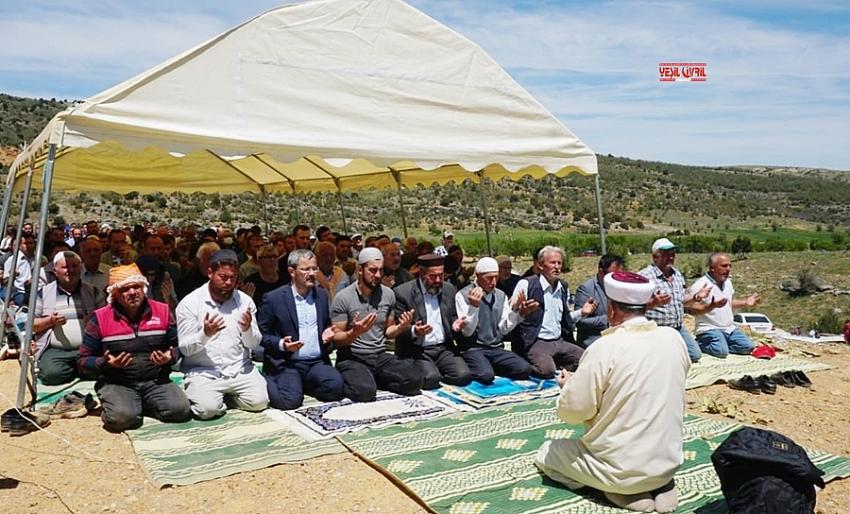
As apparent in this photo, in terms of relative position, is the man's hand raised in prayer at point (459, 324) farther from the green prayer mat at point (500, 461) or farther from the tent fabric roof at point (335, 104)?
the tent fabric roof at point (335, 104)

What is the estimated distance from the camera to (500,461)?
14.1 feet

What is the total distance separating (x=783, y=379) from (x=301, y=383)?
15.3 feet

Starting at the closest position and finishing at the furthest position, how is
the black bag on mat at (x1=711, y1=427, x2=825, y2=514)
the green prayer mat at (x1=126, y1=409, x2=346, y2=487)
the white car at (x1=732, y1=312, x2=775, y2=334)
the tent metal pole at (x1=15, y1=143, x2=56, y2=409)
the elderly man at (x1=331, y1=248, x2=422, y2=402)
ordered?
the black bag on mat at (x1=711, y1=427, x2=825, y2=514) < the green prayer mat at (x1=126, y1=409, x2=346, y2=487) < the tent metal pole at (x1=15, y1=143, x2=56, y2=409) < the elderly man at (x1=331, y1=248, x2=422, y2=402) < the white car at (x1=732, y1=312, x2=775, y2=334)

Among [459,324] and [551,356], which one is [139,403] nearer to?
[459,324]

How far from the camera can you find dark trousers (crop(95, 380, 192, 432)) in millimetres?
4848

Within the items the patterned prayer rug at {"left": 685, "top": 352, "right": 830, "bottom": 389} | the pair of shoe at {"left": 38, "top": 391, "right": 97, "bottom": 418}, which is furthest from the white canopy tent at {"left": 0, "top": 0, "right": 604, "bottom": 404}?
the patterned prayer rug at {"left": 685, "top": 352, "right": 830, "bottom": 389}

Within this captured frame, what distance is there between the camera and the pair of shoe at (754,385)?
6450mm

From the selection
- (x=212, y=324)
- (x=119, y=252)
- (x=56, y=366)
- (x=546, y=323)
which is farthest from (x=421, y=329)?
(x=119, y=252)

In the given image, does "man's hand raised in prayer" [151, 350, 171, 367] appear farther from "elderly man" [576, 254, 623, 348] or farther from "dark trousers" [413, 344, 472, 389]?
"elderly man" [576, 254, 623, 348]

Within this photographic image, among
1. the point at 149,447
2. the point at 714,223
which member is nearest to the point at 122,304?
the point at 149,447

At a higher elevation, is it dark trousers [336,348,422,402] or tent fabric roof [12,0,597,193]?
tent fabric roof [12,0,597,193]

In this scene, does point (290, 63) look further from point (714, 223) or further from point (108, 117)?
point (714, 223)

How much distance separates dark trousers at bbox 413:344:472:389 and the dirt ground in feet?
5.58

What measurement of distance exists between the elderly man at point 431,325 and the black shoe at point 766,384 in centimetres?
280
